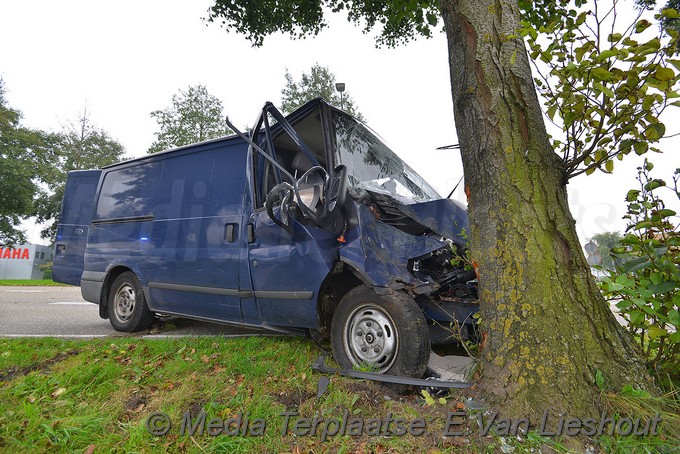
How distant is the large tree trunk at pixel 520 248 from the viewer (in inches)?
71.5

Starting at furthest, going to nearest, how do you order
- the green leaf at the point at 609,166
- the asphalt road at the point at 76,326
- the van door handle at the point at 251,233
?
the asphalt road at the point at 76,326
the van door handle at the point at 251,233
the green leaf at the point at 609,166

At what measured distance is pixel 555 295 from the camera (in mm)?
1896

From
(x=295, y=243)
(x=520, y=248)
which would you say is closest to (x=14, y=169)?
(x=295, y=243)

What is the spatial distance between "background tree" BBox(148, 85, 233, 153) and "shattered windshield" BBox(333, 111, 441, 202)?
28.7 metres

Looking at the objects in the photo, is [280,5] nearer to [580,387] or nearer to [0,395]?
[0,395]

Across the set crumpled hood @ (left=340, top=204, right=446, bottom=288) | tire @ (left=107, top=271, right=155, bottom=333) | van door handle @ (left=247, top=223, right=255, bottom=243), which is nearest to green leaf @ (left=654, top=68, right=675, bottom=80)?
crumpled hood @ (left=340, top=204, right=446, bottom=288)

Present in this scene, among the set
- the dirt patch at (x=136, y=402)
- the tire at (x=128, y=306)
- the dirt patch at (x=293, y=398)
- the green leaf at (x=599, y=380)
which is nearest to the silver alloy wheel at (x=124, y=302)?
the tire at (x=128, y=306)

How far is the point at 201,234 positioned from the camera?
3871mm

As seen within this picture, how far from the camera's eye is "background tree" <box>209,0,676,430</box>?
1.81 meters

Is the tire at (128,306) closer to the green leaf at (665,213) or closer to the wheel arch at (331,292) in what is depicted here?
the wheel arch at (331,292)

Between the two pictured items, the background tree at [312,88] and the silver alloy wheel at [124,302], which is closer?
the silver alloy wheel at [124,302]

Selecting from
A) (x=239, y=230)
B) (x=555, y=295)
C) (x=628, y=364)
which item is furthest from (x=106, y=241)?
(x=628, y=364)

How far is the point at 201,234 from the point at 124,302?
1.82m

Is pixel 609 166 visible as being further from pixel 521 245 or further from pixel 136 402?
pixel 136 402
